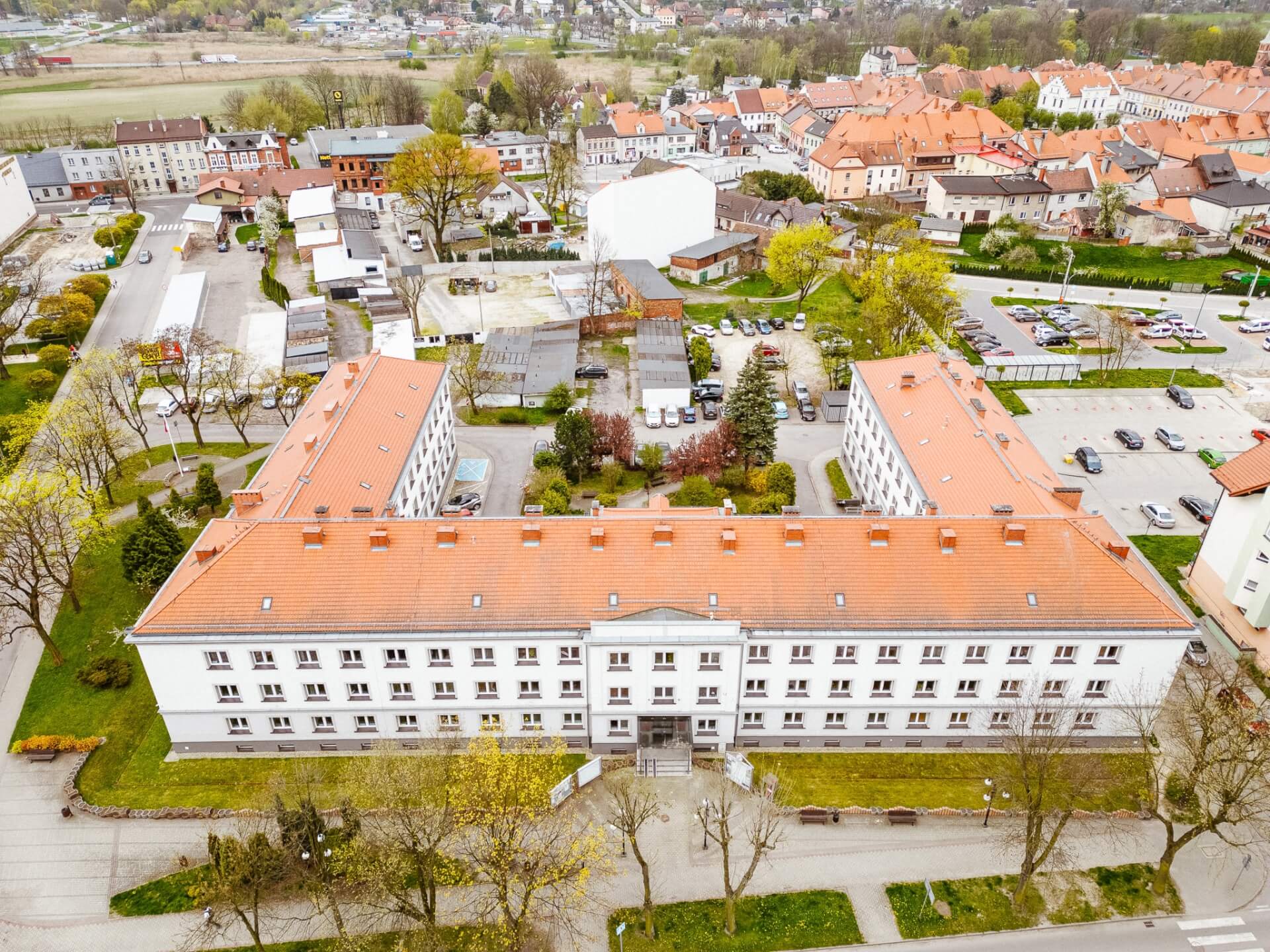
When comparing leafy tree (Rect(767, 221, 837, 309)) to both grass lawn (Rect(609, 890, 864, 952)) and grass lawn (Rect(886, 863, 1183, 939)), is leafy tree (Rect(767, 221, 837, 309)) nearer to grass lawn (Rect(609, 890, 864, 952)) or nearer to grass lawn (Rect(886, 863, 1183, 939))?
grass lawn (Rect(886, 863, 1183, 939))

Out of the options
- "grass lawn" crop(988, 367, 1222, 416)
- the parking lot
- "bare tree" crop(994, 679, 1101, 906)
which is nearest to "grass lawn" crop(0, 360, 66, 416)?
"bare tree" crop(994, 679, 1101, 906)

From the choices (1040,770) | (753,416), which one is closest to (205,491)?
(753,416)

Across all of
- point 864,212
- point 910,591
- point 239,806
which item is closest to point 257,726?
point 239,806

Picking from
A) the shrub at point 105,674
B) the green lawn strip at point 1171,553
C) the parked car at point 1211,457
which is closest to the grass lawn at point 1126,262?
the parked car at point 1211,457

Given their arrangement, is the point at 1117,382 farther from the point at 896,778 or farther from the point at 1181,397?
the point at 896,778

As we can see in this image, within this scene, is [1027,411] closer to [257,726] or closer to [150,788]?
[257,726]
